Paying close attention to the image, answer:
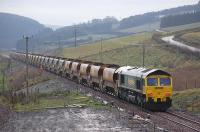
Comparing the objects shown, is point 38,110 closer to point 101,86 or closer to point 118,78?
point 118,78

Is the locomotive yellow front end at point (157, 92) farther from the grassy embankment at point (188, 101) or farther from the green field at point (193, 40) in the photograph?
the green field at point (193, 40)

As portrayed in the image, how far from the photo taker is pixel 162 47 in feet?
352

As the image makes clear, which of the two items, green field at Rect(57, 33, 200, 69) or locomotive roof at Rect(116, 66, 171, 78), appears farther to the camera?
green field at Rect(57, 33, 200, 69)

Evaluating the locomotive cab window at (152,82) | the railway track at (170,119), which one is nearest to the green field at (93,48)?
the railway track at (170,119)

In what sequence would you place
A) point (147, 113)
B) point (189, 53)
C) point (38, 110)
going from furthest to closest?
point (189, 53)
point (38, 110)
point (147, 113)

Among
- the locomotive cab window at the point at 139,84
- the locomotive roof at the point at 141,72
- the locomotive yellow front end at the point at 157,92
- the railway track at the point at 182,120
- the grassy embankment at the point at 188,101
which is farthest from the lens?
the grassy embankment at the point at 188,101

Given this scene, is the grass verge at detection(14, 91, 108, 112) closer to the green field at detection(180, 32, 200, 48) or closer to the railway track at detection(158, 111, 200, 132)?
the railway track at detection(158, 111, 200, 132)

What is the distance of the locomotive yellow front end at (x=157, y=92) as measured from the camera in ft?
116

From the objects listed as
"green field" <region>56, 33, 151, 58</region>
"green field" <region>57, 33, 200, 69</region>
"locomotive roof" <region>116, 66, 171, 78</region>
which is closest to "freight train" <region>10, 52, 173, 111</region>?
"locomotive roof" <region>116, 66, 171, 78</region>

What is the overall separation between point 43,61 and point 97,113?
213 feet

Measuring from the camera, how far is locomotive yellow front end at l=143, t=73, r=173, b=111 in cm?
3544

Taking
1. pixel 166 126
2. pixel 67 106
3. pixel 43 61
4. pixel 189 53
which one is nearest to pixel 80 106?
pixel 67 106

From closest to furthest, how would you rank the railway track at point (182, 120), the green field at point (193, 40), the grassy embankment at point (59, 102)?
1. the railway track at point (182, 120)
2. the grassy embankment at point (59, 102)
3. the green field at point (193, 40)

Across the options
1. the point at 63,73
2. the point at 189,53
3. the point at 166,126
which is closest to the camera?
the point at 166,126
